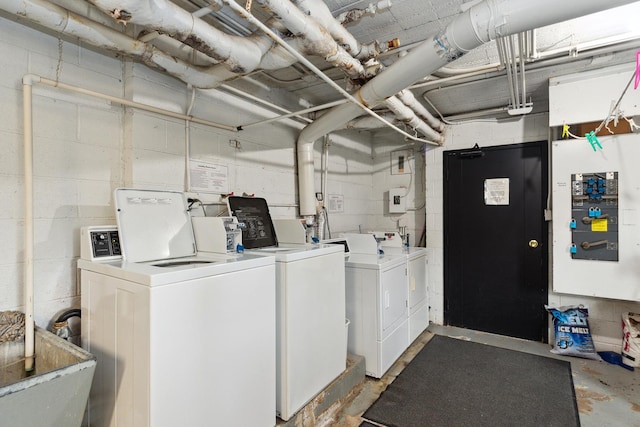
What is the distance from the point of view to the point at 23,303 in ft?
5.20

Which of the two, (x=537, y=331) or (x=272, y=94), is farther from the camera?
(x=537, y=331)

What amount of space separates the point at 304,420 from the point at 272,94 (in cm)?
254

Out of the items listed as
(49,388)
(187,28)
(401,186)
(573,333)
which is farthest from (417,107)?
(49,388)

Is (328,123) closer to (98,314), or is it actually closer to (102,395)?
(98,314)

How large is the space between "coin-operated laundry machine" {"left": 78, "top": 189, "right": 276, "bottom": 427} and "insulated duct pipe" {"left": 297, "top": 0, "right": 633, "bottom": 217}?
1251 millimetres

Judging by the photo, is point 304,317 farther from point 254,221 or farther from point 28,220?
point 28,220

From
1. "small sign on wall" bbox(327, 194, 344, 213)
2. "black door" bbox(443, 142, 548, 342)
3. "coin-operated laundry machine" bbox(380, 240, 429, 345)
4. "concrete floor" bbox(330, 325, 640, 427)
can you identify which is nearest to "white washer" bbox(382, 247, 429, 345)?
"coin-operated laundry machine" bbox(380, 240, 429, 345)

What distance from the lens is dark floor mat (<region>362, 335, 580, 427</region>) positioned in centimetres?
209

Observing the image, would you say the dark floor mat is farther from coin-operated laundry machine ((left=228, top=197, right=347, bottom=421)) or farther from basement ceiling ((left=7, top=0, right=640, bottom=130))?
basement ceiling ((left=7, top=0, right=640, bottom=130))

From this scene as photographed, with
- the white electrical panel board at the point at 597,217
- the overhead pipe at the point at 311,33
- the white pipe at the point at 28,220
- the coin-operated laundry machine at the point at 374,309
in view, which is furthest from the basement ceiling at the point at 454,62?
the coin-operated laundry machine at the point at 374,309

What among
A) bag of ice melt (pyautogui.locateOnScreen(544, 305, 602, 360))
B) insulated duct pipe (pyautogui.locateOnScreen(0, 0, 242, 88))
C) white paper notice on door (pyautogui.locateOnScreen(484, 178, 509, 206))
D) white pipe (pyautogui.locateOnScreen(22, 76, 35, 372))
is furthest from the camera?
white paper notice on door (pyautogui.locateOnScreen(484, 178, 509, 206))

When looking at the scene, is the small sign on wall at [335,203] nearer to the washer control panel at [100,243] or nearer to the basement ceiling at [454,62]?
the basement ceiling at [454,62]

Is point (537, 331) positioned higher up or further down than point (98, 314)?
further down

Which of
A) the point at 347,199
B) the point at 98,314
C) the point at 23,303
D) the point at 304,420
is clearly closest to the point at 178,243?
the point at 98,314
